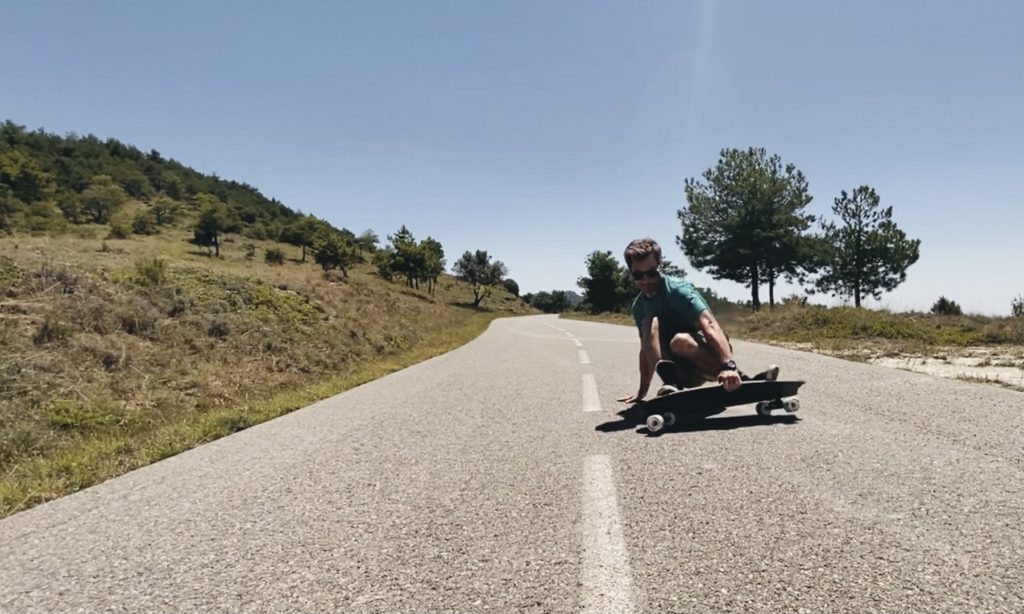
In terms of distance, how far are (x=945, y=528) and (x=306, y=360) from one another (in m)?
12.3

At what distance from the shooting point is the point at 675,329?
4805 mm

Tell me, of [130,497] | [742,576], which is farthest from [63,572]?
[742,576]

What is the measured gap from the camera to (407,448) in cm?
442

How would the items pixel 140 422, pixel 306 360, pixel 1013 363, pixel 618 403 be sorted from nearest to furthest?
pixel 618 403 → pixel 140 422 → pixel 1013 363 → pixel 306 360

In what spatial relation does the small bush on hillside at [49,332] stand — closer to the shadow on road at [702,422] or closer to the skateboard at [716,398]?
the shadow on road at [702,422]

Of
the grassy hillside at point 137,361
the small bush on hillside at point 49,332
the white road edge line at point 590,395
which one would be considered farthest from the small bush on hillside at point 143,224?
the white road edge line at point 590,395

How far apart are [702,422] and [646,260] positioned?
1.75 meters

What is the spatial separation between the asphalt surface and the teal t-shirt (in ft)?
3.36

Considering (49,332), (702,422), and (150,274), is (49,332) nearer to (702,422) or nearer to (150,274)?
(150,274)

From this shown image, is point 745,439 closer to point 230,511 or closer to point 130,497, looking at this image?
point 230,511

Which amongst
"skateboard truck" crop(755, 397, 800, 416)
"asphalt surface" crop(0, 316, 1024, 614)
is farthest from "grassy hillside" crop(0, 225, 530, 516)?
"skateboard truck" crop(755, 397, 800, 416)

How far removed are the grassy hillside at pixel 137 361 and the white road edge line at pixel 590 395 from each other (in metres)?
4.83

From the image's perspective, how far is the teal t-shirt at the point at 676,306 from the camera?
4598 mm

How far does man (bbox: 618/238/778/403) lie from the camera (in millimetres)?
4500
